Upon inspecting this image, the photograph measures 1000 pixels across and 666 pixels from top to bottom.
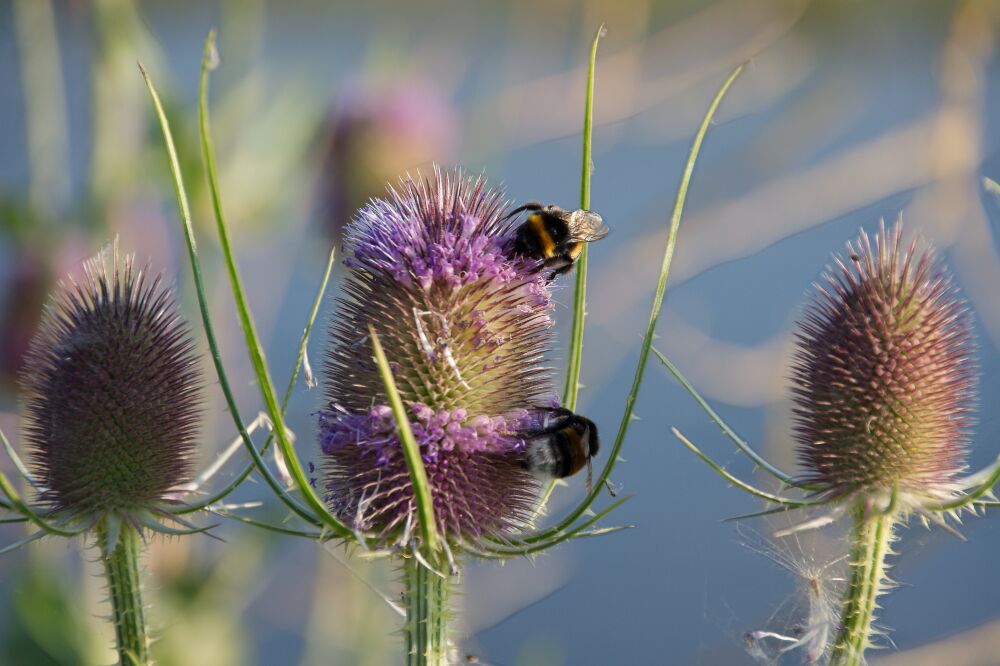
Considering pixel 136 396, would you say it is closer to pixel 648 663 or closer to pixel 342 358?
pixel 342 358

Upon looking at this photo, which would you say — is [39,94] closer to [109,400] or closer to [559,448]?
[109,400]

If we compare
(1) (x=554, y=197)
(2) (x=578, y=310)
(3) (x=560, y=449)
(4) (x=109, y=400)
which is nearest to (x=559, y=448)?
(3) (x=560, y=449)

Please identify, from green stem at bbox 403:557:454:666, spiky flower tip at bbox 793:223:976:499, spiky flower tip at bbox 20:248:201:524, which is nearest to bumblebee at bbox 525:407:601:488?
green stem at bbox 403:557:454:666

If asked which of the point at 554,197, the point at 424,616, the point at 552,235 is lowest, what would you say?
the point at 424,616

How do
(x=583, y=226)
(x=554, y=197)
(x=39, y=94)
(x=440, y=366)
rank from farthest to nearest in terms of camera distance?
1. (x=554, y=197)
2. (x=39, y=94)
3. (x=583, y=226)
4. (x=440, y=366)

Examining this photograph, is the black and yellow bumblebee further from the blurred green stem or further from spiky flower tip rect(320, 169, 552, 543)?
the blurred green stem

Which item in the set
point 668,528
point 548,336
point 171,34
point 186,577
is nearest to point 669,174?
point 668,528

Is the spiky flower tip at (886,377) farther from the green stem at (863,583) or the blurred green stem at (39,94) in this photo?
the blurred green stem at (39,94)
